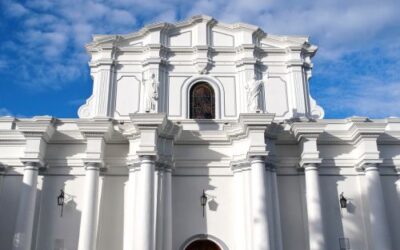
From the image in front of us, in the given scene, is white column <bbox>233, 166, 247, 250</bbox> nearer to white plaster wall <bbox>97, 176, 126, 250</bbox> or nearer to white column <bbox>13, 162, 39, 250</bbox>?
white plaster wall <bbox>97, 176, 126, 250</bbox>

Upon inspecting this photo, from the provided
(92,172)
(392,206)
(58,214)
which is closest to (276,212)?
(392,206)

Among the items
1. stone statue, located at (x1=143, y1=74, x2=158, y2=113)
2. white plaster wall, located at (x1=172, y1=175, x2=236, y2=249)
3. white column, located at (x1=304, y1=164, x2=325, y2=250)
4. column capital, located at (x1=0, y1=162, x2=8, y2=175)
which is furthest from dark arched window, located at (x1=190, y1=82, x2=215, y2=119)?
column capital, located at (x1=0, y1=162, x2=8, y2=175)

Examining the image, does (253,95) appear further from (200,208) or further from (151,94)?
(200,208)

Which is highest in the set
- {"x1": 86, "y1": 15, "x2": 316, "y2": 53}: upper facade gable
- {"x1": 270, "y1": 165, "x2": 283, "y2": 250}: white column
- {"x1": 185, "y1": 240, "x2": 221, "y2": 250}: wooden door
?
{"x1": 86, "y1": 15, "x2": 316, "y2": 53}: upper facade gable

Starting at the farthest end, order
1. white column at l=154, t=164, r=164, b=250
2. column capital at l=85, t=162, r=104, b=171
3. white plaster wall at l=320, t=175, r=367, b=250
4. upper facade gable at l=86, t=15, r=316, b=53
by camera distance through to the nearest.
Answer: upper facade gable at l=86, t=15, r=316, b=53
white plaster wall at l=320, t=175, r=367, b=250
column capital at l=85, t=162, r=104, b=171
white column at l=154, t=164, r=164, b=250

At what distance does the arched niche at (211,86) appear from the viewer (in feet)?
59.5

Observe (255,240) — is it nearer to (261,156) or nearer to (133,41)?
(261,156)

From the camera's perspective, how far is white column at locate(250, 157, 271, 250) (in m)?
14.7

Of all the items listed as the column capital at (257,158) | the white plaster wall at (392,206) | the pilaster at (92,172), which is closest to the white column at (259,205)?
the column capital at (257,158)

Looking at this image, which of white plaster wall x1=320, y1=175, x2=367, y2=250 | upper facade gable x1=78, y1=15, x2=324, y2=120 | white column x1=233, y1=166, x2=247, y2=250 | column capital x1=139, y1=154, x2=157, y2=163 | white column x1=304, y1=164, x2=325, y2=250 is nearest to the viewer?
white column x1=304, y1=164, x2=325, y2=250

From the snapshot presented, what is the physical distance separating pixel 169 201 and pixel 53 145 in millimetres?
4881

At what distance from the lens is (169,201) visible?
15820 millimetres

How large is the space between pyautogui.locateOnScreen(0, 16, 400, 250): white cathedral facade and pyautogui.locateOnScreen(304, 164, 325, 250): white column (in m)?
0.03

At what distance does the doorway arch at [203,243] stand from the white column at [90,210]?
311cm
